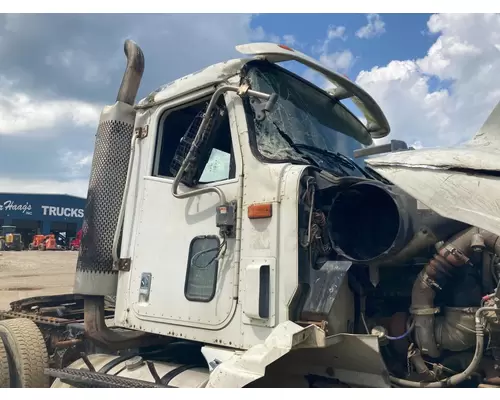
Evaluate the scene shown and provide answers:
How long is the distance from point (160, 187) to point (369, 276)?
1.73 metres

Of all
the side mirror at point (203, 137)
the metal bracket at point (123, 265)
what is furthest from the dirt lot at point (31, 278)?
the side mirror at point (203, 137)

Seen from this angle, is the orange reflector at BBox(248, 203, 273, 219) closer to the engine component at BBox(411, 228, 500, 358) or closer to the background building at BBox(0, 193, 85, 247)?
the engine component at BBox(411, 228, 500, 358)

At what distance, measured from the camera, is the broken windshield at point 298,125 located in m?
3.39

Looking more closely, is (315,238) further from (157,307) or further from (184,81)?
(184,81)

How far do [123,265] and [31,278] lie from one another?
15.9 metres

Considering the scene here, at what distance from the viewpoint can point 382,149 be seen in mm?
3738

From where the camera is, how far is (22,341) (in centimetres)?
427

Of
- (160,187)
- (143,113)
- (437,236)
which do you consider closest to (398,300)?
(437,236)

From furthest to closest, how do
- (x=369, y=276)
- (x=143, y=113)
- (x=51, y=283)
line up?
(x=51, y=283) → (x=143, y=113) → (x=369, y=276)

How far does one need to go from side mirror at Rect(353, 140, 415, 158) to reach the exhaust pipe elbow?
2003 mm

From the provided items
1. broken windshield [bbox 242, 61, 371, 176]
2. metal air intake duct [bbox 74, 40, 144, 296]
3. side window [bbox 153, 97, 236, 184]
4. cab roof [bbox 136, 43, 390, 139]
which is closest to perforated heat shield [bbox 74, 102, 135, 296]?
metal air intake duct [bbox 74, 40, 144, 296]

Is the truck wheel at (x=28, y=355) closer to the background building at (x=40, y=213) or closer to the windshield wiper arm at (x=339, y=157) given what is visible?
the windshield wiper arm at (x=339, y=157)

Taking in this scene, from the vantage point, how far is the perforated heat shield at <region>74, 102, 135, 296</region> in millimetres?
4051

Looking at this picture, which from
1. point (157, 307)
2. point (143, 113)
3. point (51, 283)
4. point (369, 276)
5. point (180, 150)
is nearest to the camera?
point (369, 276)
